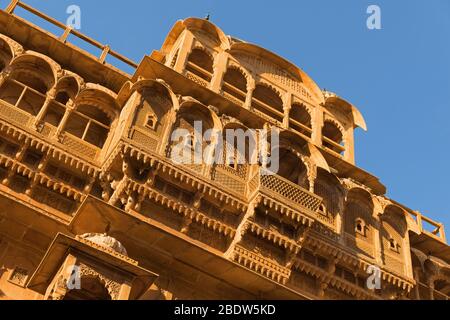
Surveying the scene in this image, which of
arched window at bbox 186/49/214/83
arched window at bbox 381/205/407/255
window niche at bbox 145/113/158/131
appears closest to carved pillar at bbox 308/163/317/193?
arched window at bbox 381/205/407/255

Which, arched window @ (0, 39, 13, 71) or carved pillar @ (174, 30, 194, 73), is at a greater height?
carved pillar @ (174, 30, 194, 73)

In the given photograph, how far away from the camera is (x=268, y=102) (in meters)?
17.4

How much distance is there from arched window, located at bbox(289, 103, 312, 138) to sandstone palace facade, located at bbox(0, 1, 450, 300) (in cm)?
80

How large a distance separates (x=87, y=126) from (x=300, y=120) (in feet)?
23.6

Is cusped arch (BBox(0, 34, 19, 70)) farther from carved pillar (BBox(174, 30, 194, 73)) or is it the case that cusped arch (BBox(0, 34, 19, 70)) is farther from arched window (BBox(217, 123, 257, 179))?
arched window (BBox(217, 123, 257, 179))

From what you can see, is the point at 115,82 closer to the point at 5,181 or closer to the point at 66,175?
the point at 66,175

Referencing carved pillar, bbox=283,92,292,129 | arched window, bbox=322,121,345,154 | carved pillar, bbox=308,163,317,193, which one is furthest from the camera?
arched window, bbox=322,121,345,154

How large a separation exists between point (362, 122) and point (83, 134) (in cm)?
888

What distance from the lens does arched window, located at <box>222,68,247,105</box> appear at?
1585 centimetres

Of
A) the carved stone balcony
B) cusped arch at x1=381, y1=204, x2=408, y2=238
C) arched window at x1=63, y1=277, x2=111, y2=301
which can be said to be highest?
cusped arch at x1=381, y1=204, x2=408, y2=238

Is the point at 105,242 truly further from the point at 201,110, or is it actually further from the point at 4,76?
the point at 4,76

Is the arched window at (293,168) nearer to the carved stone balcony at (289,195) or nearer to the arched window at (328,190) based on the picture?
the arched window at (328,190)

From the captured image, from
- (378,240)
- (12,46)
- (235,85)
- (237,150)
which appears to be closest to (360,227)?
(378,240)
